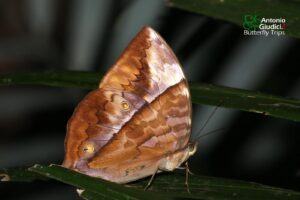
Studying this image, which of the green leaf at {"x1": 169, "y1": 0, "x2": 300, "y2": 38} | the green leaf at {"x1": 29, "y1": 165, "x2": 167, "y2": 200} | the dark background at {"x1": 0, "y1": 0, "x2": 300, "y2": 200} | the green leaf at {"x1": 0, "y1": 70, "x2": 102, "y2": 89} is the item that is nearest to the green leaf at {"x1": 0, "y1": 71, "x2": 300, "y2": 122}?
the green leaf at {"x1": 0, "y1": 70, "x2": 102, "y2": 89}

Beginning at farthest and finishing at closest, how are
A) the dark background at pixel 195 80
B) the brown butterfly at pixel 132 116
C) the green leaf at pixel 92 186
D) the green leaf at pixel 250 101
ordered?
the dark background at pixel 195 80 → the brown butterfly at pixel 132 116 → the green leaf at pixel 250 101 → the green leaf at pixel 92 186

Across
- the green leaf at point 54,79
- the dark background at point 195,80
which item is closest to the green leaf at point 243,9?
the green leaf at point 54,79

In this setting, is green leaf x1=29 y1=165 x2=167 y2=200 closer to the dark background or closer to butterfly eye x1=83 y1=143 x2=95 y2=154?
butterfly eye x1=83 y1=143 x2=95 y2=154

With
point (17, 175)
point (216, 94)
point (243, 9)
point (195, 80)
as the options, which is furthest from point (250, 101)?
point (195, 80)

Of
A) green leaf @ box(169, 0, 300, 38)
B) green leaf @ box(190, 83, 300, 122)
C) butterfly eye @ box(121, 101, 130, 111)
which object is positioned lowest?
butterfly eye @ box(121, 101, 130, 111)

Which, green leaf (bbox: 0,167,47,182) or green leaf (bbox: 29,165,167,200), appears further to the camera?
green leaf (bbox: 0,167,47,182)

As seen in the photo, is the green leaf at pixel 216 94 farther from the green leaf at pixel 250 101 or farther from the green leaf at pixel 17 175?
the green leaf at pixel 17 175

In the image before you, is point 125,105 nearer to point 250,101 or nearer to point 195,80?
point 250,101
